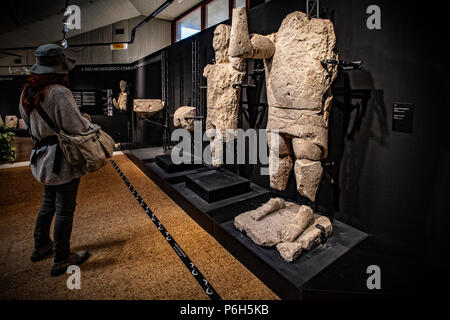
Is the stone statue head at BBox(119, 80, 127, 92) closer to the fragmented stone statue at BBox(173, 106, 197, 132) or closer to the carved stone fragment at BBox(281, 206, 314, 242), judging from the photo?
the fragmented stone statue at BBox(173, 106, 197, 132)

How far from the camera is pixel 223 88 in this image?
296 cm

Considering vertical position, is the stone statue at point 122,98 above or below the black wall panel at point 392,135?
above

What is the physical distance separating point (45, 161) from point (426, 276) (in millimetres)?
2568

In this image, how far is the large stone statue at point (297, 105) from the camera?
193cm

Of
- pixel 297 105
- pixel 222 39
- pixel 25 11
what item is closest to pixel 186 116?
pixel 222 39

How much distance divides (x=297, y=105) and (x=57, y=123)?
163 cm

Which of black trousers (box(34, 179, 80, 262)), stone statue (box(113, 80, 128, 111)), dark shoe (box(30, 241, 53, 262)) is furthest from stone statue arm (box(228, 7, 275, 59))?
stone statue (box(113, 80, 128, 111))

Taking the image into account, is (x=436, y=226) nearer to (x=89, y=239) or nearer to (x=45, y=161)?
(x=45, y=161)

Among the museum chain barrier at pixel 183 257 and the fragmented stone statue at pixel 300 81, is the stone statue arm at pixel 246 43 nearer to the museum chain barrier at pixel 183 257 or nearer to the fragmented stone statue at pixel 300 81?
the fragmented stone statue at pixel 300 81

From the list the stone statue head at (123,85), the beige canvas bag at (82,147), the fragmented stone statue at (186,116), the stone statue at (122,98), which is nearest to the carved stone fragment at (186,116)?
the fragmented stone statue at (186,116)

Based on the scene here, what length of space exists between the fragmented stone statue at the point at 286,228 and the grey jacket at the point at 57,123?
1340 mm

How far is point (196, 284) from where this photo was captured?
1843mm

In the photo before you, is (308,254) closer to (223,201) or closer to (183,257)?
(183,257)
